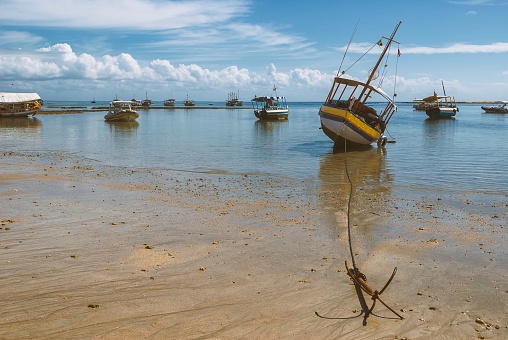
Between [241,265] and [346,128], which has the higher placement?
[346,128]

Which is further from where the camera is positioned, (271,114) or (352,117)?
(271,114)

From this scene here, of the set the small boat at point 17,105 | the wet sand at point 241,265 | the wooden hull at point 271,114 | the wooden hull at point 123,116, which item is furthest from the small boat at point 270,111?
the wet sand at point 241,265

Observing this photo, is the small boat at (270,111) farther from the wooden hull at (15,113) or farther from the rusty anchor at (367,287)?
the rusty anchor at (367,287)

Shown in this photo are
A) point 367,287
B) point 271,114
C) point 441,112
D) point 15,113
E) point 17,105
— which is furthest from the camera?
point 441,112

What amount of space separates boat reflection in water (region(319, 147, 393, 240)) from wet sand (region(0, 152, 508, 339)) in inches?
4.4

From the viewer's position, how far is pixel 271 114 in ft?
210

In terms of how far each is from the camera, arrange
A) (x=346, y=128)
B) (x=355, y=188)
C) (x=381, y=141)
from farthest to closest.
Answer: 1. (x=381, y=141)
2. (x=346, y=128)
3. (x=355, y=188)

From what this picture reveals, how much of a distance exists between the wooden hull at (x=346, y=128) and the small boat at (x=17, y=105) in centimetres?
4883

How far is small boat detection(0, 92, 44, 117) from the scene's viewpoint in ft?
196

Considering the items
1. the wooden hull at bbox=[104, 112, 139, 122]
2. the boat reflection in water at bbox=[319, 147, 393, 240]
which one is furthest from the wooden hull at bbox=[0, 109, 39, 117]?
the boat reflection in water at bbox=[319, 147, 393, 240]

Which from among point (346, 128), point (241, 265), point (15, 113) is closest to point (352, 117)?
point (346, 128)

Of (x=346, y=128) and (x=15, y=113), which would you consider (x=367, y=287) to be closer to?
(x=346, y=128)

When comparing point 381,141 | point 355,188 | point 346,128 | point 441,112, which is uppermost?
point 441,112

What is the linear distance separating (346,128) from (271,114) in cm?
3831
